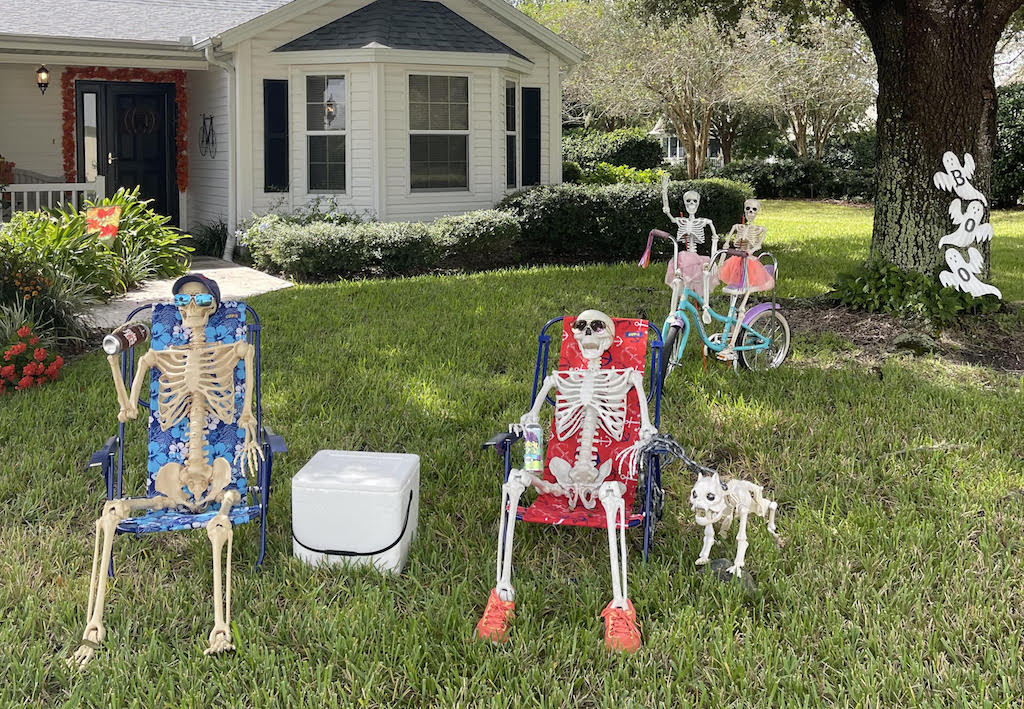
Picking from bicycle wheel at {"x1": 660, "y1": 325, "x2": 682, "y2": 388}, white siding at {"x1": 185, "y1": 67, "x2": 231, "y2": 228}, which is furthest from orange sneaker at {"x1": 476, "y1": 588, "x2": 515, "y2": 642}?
white siding at {"x1": 185, "y1": 67, "x2": 231, "y2": 228}

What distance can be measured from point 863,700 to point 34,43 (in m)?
12.2

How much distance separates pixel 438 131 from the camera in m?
13.3

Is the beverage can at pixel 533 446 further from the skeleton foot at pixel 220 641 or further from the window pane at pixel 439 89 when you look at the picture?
the window pane at pixel 439 89

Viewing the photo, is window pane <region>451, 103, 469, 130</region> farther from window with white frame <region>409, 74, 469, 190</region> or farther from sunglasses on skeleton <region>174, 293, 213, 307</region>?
sunglasses on skeleton <region>174, 293, 213, 307</region>

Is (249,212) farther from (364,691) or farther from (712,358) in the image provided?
(364,691)

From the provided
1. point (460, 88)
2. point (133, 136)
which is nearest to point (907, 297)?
point (460, 88)

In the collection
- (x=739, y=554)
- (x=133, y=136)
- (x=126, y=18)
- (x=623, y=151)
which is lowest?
(x=739, y=554)

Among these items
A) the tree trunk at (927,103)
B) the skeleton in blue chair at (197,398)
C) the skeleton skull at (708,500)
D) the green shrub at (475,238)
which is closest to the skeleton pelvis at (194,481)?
the skeleton in blue chair at (197,398)

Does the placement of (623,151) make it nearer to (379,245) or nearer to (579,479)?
(379,245)

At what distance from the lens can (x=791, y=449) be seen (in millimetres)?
5297

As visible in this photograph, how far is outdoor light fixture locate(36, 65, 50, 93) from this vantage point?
13.3m

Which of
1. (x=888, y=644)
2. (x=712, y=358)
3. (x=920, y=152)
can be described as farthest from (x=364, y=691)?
(x=920, y=152)

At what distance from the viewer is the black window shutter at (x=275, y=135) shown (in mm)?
13000

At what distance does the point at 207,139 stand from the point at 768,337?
9.93 metres
